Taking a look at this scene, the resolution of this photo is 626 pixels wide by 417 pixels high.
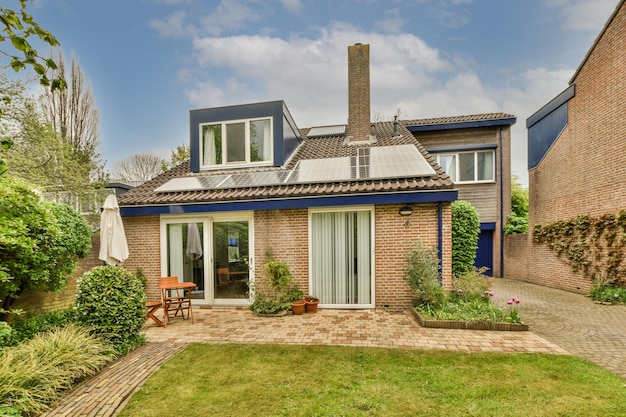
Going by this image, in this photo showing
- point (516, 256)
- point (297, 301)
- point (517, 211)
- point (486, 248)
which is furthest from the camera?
point (517, 211)

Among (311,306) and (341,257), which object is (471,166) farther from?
(311,306)

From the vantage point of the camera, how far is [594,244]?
963cm

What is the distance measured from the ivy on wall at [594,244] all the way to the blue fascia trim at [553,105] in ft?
15.3

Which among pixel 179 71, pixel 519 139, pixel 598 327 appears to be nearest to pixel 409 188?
pixel 598 327

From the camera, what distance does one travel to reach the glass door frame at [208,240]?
27.9ft

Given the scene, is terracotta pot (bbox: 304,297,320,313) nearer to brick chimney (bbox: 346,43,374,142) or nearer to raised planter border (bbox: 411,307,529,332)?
raised planter border (bbox: 411,307,529,332)

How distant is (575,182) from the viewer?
10695mm

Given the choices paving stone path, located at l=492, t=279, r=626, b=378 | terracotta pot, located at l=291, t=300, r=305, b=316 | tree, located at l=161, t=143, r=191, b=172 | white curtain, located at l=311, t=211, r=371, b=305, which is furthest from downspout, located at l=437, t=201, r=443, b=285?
tree, located at l=161, t=143, r=191, b=172

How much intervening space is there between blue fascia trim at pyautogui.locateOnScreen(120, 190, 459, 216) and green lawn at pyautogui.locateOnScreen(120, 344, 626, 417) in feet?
11.7

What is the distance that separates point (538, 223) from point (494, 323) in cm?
914

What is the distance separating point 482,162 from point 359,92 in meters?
7.81

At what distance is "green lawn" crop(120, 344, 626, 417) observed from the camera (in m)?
3.49

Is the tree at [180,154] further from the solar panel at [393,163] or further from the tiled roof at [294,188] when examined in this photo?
the solar panel at [393,163]

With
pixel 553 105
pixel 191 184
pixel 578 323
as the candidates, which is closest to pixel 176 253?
pixel 191 184
